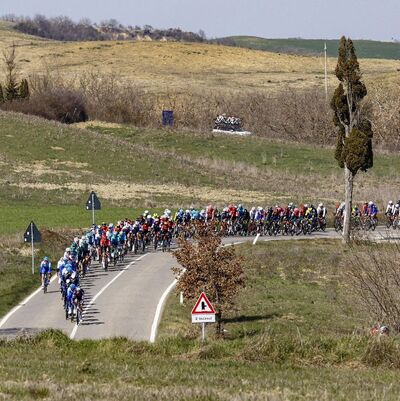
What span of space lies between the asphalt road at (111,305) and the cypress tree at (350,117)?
8.98 meters

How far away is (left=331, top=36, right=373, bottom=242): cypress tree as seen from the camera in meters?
45.6

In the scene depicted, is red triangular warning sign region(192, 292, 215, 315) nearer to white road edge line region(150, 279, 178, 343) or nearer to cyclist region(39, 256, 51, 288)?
white road edge line region(150, 279, 178, 343)

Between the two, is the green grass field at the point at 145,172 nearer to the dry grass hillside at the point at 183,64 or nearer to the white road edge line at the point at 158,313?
the white road edge line at the point at 158,313

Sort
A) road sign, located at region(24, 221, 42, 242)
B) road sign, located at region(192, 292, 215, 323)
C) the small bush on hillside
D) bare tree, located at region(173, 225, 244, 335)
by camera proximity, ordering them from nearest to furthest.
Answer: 1. road sign, located at region(192, 292, 215, 323)
2. bare tree, located at region(173, 225, 244, 335)
3. road sign, located at region(24, 221, 42, 242)
4. the small bush on hillside

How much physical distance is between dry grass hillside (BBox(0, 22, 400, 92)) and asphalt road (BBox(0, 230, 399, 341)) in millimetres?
96665

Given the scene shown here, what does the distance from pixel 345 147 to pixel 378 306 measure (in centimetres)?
2061

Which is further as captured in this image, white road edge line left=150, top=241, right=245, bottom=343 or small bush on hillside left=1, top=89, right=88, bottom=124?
small bush on hillside left=1, top=89, right=88, bottom=124

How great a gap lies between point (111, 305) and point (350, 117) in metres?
17.8

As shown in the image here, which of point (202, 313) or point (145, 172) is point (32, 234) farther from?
point (145, 172)

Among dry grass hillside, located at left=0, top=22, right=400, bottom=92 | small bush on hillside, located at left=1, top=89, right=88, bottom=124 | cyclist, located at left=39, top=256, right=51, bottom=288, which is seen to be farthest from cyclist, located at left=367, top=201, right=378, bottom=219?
dry grass hillside, located at left=0, top=22, right=400, bottom=92

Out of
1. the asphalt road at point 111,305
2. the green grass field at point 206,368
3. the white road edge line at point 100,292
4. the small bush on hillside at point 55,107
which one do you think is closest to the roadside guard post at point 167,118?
the small bush on hillside at point 55,107

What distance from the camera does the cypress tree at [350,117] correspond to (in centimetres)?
4556

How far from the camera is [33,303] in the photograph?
109 feet

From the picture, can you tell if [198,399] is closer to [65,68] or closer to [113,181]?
[113,181]
